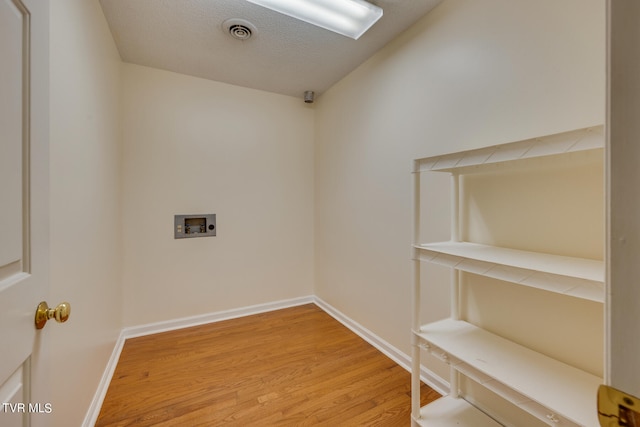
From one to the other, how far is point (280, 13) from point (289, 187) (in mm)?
1656

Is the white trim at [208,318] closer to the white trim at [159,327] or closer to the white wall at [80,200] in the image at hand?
the white trim at [159,327]

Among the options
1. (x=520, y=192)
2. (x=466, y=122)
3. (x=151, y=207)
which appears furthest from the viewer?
(x=151, y=207)

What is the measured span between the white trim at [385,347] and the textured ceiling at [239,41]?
7.66 ft

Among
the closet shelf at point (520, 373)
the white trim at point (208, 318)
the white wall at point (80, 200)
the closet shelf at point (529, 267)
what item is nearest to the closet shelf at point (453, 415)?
the closet shelf at point (520, 373)

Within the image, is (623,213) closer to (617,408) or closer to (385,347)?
(617,408)

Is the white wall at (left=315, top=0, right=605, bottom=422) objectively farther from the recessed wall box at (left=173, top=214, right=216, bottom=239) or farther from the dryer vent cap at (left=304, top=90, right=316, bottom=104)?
the recessed wall box at (left=173, top=214, right=216, bottom=239)

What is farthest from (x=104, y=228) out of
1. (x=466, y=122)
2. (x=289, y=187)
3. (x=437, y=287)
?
(x=466, y=122)

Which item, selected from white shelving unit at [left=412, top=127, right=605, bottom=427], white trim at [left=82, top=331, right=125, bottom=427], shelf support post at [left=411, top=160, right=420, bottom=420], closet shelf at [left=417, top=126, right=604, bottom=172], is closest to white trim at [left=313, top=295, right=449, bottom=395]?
white shelving unit at [left=412, top=127, right=605, bottom=427]

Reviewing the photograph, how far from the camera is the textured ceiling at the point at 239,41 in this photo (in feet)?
5.49

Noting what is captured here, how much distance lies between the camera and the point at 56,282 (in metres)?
1.05

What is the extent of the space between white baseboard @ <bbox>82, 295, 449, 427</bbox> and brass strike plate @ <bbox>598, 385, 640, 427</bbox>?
1.53 m

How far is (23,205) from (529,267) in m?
1.53

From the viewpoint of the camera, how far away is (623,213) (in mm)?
325

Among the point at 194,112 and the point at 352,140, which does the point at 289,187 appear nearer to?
the point at 352,140
